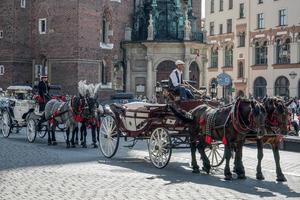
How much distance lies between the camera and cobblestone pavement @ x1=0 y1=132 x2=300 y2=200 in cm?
1062

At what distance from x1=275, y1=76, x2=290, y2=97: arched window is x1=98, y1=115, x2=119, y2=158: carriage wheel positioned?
44.8 meters

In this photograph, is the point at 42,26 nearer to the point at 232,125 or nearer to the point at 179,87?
the point at 179,87

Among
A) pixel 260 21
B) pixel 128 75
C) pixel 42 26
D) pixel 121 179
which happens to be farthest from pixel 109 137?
pixel 260 21

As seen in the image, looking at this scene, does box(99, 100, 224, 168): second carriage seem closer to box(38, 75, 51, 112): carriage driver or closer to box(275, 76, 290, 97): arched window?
box(38, 75, 51, 112): carriage driver

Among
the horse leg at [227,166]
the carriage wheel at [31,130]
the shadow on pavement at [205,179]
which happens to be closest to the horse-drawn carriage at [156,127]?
the shadow on pavement at [205,179]

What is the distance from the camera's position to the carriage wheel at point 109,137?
51.5ft

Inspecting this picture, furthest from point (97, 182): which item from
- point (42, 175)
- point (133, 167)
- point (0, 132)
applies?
point (0, 132)

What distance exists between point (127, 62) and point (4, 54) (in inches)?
307

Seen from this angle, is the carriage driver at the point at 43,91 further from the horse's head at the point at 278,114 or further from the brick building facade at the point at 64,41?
the brick building facade at the point at 64,41

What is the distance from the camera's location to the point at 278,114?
1248 centimetres

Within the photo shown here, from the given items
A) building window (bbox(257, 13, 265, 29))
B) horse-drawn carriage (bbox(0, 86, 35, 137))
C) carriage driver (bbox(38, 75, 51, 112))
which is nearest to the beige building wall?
building window (bbox(257, 13, 265, 29))

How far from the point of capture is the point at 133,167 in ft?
46.9

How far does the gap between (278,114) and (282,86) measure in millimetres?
48922

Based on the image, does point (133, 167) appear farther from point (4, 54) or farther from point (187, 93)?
point (4, 54)
